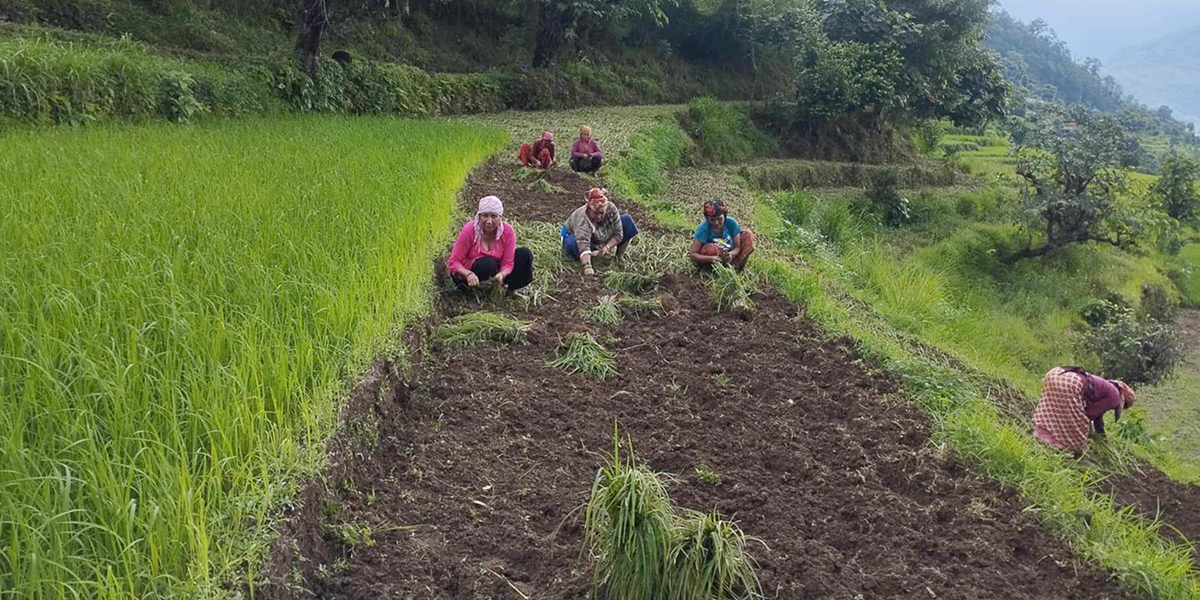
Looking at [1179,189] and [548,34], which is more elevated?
[548,34]

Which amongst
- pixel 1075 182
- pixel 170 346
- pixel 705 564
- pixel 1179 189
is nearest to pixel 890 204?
pixel 1075 182

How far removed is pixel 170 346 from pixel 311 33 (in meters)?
10.4

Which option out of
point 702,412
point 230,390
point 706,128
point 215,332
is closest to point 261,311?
point 215,332

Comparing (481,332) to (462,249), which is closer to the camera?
(481,332)

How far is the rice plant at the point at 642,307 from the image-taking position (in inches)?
202

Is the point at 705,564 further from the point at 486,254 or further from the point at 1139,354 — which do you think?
the point at 1139,354

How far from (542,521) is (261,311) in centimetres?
131

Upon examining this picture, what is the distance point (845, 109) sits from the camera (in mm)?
18625

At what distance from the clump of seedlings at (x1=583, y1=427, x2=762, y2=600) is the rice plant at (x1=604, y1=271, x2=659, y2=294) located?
318 cm

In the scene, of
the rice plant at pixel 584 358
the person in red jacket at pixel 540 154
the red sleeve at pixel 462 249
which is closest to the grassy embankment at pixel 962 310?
the person in red jacket at pixel 540 154

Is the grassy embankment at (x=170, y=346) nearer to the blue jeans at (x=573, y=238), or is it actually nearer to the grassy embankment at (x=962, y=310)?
the blue jeans at (x=573, y=238)

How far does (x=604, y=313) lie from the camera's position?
16.2ft

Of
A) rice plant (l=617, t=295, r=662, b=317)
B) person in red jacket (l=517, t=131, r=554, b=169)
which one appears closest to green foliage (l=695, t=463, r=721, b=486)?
rice plant (l=617, t=295, r=662, b=317)

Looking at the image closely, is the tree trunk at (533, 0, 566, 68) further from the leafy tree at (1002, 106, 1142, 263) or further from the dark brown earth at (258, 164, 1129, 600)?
the dark brown earth at (258, 164, 1129, 600)
